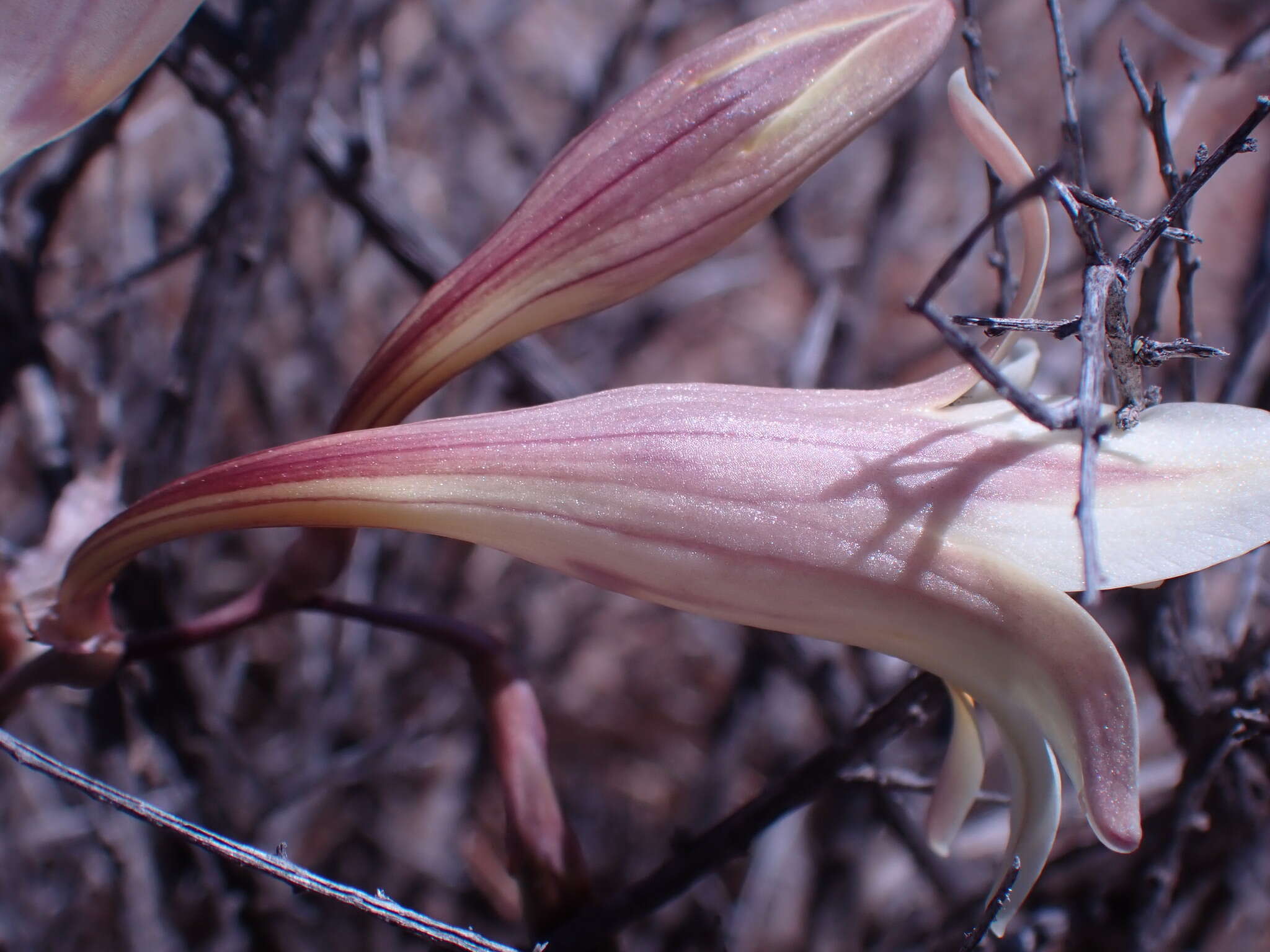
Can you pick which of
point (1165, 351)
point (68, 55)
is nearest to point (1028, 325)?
point (1165, 351)

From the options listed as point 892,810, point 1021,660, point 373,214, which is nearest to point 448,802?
point 892,810

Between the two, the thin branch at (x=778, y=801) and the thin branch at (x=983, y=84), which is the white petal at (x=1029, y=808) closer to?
the thin branch at (x=778, y=801)

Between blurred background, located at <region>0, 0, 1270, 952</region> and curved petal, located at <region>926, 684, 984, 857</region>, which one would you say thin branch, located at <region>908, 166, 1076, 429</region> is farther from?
blurred background, located at <region>0, 0, 1270, 952</region>

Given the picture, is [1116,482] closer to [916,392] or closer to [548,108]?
[916,392]

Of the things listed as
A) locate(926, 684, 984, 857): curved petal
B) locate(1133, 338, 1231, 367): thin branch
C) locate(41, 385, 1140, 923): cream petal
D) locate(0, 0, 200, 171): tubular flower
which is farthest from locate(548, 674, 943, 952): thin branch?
locate(0, 0, 200, 171): tubular flower

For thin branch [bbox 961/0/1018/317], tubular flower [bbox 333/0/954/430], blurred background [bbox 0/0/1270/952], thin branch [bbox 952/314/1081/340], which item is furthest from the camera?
blurred background [bbox 0/0/1270/952]
